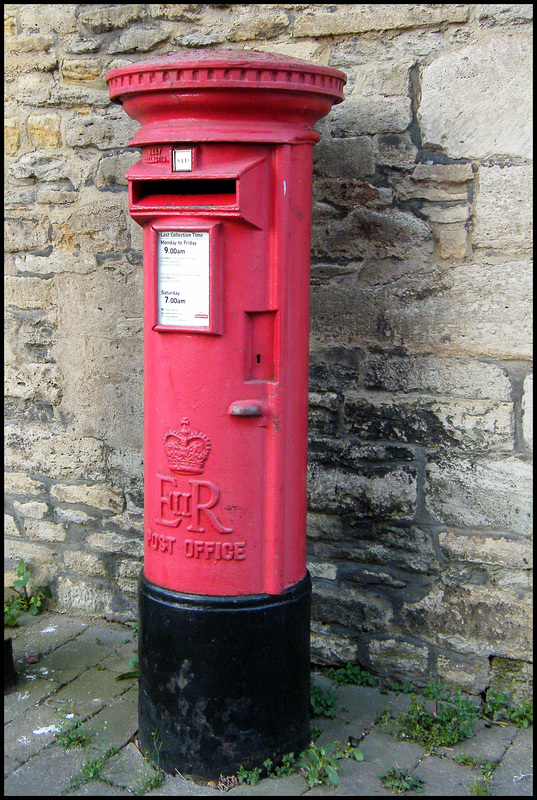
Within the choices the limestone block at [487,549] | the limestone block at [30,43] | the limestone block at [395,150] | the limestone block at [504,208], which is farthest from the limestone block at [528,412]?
the limestone block at [30,43]

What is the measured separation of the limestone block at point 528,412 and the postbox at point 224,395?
83 cm

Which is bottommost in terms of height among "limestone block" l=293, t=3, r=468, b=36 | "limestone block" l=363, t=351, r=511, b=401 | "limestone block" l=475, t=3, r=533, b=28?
"limestone block" l=363, t=351, r=511, b=401

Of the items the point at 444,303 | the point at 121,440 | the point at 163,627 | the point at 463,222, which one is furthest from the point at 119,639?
the point at 463,222

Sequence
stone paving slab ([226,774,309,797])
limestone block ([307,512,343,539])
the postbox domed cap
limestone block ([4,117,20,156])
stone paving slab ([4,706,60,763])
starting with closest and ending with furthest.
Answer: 1. the postbox domed cap
2. stone paving slab ([226,774,309,797])
3. stone paving slab ([4,706,60,763])
4. limestone block ([307,512,343,539])
5. limestone block ([4,117,20,156])

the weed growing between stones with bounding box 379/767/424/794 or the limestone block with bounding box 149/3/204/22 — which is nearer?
the weed growing between stones with bounding box 379/767/424/794

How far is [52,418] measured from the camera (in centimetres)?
384

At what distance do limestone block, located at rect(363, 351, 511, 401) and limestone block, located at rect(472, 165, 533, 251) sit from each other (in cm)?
45

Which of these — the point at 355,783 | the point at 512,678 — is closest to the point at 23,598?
the point at 355,783

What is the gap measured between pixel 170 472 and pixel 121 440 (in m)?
1.21

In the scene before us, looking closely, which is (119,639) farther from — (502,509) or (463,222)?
(463,222)

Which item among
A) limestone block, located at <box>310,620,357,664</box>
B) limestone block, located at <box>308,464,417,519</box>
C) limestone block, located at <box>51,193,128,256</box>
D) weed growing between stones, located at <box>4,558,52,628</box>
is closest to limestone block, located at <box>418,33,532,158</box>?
limestone block, located at <box>308,464,417,519</box>

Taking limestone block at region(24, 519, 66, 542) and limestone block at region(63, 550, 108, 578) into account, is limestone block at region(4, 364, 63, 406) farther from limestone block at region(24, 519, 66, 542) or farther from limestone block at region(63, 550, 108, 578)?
limestone block at region(63, 550, 108, 578)

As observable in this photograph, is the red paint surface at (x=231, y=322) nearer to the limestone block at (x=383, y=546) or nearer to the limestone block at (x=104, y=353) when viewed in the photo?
the limestone block at (x=383, y=546)

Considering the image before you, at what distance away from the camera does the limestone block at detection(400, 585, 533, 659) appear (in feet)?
9.82
